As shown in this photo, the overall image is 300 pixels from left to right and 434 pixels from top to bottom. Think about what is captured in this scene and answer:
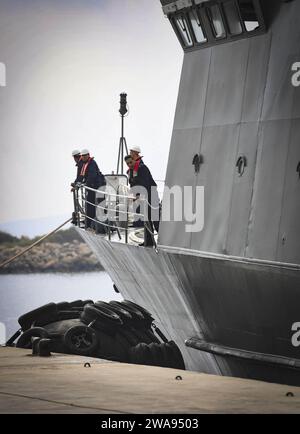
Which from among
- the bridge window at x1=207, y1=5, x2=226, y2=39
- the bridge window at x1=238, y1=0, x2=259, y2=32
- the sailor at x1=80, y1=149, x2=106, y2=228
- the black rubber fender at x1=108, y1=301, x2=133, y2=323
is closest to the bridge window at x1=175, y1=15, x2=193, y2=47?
the bridge window at x1=207, y1=5, x2=226, y2=39

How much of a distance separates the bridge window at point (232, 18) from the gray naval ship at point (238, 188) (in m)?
0.01

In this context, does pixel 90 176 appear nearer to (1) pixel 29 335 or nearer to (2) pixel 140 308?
(2) pixel 140 308

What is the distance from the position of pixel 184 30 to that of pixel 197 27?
1.52ft

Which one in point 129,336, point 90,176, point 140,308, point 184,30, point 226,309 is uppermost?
point 184,30

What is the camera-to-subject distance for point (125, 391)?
33.6 ft

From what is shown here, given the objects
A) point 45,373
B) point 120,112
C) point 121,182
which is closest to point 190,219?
point 45,373

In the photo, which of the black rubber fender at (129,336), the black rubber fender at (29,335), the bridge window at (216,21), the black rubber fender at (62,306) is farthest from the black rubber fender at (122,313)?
the bridge window at (216,21)

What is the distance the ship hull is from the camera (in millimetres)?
13470

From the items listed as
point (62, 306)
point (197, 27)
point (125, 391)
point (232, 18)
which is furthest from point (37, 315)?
point (125, 391)

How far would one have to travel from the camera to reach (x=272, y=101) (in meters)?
13.5

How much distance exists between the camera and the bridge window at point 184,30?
15836 millimetres

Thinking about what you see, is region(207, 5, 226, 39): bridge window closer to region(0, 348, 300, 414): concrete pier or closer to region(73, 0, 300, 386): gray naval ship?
region(73, 0, 300, 386): gray naval ship

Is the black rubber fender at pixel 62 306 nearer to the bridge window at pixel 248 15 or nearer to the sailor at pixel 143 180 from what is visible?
the sailor at pixel 143 180

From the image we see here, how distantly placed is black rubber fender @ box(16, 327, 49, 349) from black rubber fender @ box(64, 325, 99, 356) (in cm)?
40
